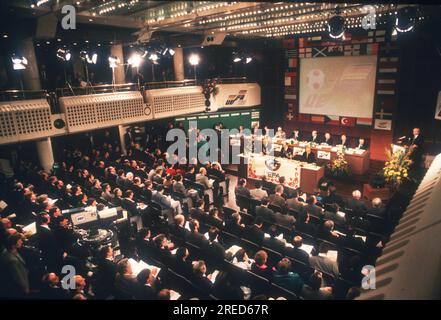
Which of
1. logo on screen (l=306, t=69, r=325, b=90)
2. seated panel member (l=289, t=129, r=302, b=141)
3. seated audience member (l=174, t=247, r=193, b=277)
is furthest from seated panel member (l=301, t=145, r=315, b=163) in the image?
seated audience member (l=174, t=247, r=193, b=277)

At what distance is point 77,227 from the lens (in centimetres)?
689

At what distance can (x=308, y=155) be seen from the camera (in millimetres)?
11688

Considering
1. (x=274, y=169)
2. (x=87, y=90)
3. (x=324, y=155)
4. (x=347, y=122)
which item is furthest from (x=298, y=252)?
(x=347, y=122)

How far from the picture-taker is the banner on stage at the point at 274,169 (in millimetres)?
10906

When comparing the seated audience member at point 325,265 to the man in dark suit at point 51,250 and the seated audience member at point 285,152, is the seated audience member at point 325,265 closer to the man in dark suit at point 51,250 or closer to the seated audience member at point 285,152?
the man in dark suit at point 51,250

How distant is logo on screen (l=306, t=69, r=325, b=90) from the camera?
46.1 ft

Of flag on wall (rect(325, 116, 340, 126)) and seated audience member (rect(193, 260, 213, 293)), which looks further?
flag on wall (rect(325, 116, 340, 126))

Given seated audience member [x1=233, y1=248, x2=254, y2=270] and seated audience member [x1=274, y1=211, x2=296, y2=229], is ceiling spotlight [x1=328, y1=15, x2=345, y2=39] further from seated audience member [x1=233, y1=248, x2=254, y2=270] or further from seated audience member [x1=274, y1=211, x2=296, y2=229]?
seated audience member [x1=233, y1=248, x2=254, y2=270]

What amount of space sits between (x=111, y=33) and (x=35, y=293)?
28.0ft

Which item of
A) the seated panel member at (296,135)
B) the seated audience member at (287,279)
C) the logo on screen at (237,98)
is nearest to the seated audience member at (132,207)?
the seated audience member at (287,279)

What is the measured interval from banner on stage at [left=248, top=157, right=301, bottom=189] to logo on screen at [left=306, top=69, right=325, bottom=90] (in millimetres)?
5001

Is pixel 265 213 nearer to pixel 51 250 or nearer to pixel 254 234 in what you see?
pixel 254 234

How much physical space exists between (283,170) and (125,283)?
7.54 m
